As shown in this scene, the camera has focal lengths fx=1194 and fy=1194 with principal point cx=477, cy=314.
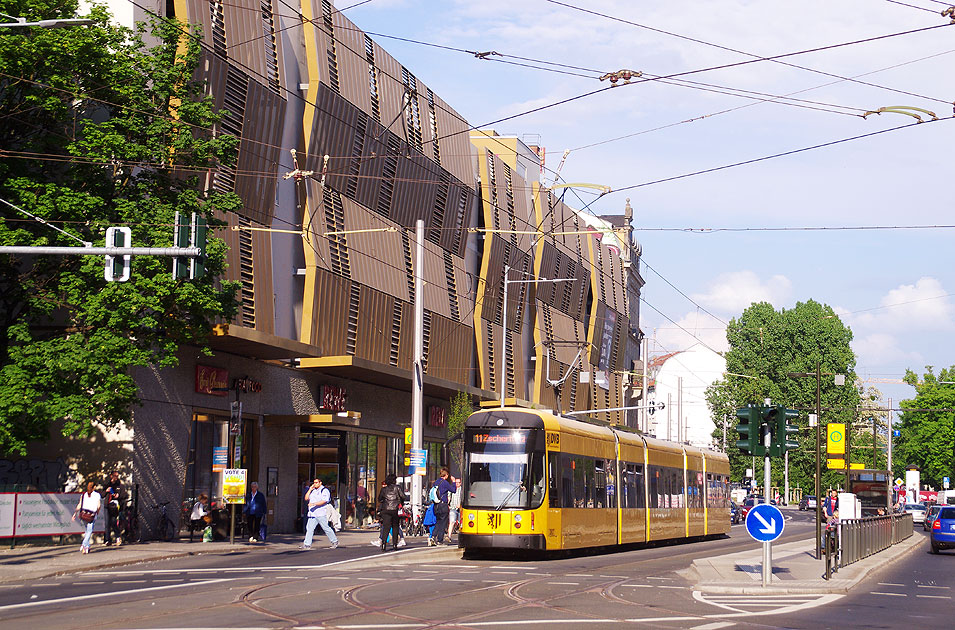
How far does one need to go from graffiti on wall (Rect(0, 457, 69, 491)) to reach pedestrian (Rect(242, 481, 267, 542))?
5.16m

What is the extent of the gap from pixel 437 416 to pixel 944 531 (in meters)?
21.0

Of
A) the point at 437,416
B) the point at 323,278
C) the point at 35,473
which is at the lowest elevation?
the point at 35,473

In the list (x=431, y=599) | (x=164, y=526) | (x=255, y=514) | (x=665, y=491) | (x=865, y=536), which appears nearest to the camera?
(x=431, y=599)

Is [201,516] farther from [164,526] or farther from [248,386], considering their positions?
[248,386]

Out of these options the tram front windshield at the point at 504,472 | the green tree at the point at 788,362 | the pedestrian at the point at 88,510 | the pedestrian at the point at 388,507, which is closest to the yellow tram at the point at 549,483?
the tram front windshield at the point at 504,472

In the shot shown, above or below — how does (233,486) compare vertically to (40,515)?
above

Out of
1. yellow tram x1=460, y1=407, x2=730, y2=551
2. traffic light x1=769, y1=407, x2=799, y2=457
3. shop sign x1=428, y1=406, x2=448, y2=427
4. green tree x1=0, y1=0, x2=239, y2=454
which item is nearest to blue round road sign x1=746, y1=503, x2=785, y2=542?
traffic light x1=769, y1=407, x2=799, y2=457

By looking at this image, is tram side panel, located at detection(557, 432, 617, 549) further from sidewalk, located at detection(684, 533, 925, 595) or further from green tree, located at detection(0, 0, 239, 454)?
green tree, located at detection(0, 0, 239, 454)

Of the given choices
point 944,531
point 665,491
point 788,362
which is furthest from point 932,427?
point 665,491

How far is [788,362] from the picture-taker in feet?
292

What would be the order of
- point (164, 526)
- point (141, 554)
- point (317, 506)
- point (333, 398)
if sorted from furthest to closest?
point (333, 398) < point (164, 526) < point (317, 506) < point (141, 554)

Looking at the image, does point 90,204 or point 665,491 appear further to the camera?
point 665,491

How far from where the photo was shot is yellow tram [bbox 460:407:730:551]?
25453 mm

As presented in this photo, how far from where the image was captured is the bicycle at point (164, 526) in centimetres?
3116
